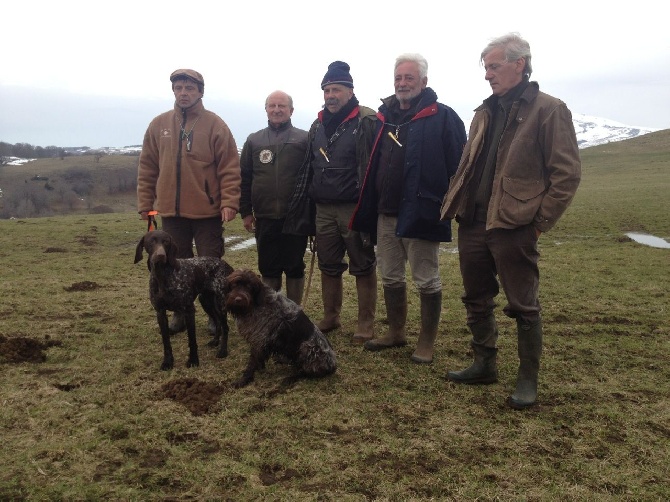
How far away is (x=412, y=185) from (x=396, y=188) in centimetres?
23

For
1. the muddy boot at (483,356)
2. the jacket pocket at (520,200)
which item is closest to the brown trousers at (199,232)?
the muddy boot at (483,356)

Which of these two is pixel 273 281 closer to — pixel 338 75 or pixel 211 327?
pixel 211 327

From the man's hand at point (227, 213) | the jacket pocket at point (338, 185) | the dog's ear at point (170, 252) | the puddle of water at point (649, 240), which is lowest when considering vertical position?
the puddle of water at point (649, 240)

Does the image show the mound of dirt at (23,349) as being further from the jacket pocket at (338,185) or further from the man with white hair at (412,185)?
the man with white hair at (412,185)

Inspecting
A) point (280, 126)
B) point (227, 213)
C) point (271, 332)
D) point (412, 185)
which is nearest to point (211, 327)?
point (227, 213)

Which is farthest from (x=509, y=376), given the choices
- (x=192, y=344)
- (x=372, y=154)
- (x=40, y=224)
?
(x=40, y=224)

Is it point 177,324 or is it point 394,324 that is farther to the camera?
point 177,324

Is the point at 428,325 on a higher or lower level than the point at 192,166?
lower

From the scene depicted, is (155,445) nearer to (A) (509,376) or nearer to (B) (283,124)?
(A) (509,376)

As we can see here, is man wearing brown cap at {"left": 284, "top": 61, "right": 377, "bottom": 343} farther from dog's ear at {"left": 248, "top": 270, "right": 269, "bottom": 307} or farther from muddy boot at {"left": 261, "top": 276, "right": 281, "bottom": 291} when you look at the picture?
dog's ear at {"left": 248, "top": 270, "right": 269, "bottom": 307}

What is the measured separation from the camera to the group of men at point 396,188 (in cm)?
413

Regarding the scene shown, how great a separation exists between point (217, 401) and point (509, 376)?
9.17ft

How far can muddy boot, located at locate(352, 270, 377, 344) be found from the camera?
20.1ft

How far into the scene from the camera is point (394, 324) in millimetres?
5906
